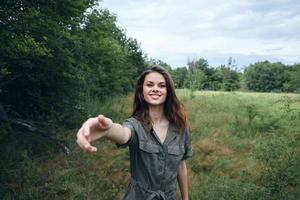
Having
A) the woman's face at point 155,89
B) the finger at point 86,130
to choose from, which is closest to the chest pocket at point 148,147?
the woman's face at point 155,89

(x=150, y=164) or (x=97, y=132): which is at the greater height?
(x=97, y=132)

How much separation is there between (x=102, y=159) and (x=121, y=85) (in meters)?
14.6

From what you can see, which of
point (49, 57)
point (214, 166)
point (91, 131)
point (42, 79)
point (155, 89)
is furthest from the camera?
point (42, 79)

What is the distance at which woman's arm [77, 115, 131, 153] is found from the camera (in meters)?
1.49

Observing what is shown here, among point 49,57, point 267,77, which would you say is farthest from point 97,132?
point 267,77

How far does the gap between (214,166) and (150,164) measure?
6.56 metres

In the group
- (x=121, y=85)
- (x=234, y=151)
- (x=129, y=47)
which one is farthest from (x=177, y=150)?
(x=129, y=47)

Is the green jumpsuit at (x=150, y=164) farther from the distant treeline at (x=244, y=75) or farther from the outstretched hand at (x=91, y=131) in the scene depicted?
the distant treeline at (x=244, y=75)

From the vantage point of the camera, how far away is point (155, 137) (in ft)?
7.27

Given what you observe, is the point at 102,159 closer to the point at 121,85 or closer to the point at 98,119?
the point at 98,119

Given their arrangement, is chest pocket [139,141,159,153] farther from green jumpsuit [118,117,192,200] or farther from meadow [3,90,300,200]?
meadow [3,90,300,200]

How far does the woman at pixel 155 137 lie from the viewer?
2.17m

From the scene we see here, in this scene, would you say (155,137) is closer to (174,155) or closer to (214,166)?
(174,155)

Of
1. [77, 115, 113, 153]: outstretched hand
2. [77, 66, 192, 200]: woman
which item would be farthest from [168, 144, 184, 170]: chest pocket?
[77, 115, 113, 153]: outstretched hand
